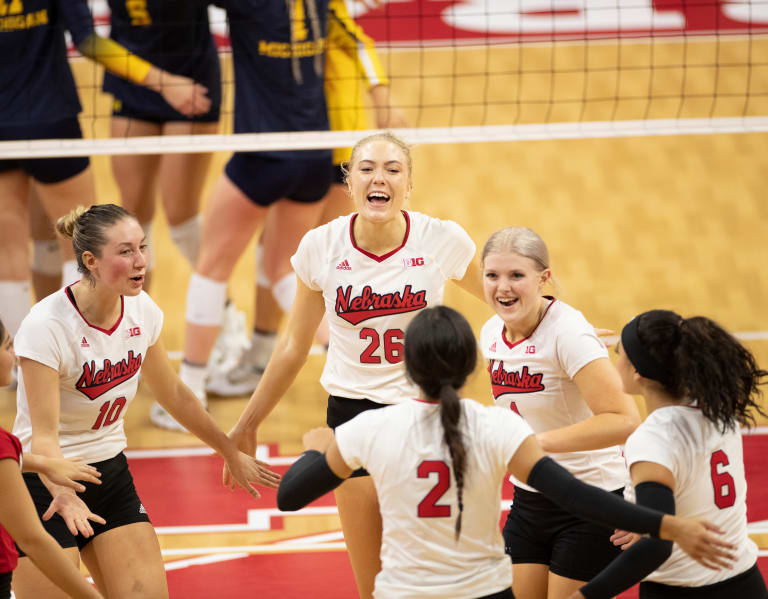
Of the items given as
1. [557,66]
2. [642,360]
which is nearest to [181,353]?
[642,360]

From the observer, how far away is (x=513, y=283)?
3830mm

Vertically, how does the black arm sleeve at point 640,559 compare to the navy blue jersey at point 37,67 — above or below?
below

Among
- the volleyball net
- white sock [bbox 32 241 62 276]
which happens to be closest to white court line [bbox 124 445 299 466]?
white sock [bbox 32 241 62 276]

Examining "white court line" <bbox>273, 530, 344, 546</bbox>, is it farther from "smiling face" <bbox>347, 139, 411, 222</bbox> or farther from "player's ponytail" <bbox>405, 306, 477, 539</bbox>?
"player's ponytail" <bbox>405, 306, 477, 539</bbox>

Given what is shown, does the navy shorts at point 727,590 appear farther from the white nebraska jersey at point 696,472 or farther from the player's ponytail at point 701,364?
the player's ponytail at point 701,364

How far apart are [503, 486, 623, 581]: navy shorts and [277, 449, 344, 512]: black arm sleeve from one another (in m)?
1.06

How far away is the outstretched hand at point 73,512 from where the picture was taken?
3668mm

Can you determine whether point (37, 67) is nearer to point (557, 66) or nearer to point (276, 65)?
point (276, 65)

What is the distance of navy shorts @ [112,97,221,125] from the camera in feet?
24.2

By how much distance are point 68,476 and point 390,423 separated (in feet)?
3.94

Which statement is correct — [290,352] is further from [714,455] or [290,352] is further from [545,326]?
[714,455]

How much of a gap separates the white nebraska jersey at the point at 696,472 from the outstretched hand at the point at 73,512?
179cm

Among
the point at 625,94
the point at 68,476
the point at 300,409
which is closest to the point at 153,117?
the point at 300,409

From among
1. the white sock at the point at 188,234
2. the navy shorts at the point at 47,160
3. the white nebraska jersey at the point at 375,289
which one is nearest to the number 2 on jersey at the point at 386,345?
the white nebraska jersey at the point at 375,289
